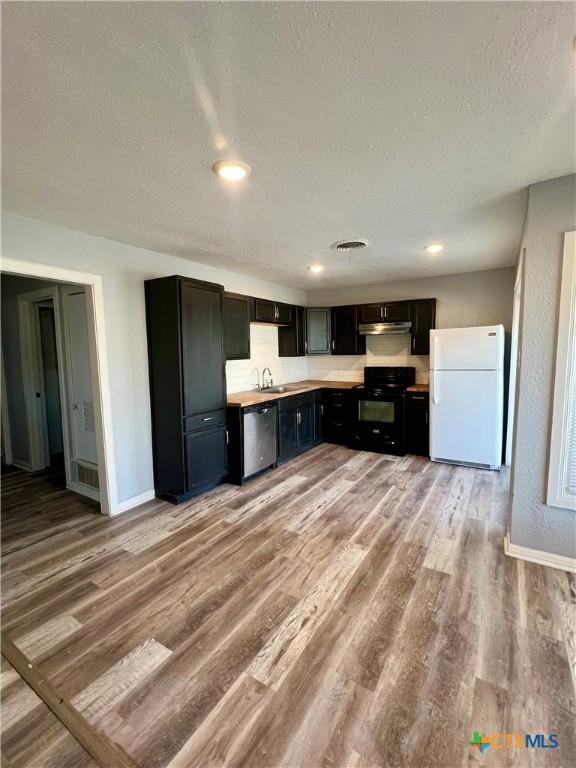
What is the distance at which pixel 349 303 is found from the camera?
5824 millimetres

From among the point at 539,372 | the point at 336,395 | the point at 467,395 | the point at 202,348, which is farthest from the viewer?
the point at 336,395

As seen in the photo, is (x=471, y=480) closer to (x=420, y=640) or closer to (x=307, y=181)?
(x=420, y=640)

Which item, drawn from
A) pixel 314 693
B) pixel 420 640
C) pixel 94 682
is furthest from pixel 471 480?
pixel 94 682

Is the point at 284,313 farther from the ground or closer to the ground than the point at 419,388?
farther from the ground

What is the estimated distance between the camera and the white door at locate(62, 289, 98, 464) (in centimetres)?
348

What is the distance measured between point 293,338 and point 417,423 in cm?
226

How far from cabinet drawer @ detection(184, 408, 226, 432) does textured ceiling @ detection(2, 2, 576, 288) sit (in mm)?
1772

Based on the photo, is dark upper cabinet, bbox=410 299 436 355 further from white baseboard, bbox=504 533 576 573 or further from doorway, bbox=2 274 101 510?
doorway, bbox=2 274 101 510

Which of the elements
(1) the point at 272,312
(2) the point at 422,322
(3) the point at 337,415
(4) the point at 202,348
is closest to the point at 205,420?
(4) the point at 202,348

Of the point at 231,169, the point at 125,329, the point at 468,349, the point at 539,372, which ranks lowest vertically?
the point at 539,372

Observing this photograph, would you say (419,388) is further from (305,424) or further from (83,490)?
(83,490)

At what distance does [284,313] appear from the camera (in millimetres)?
5207

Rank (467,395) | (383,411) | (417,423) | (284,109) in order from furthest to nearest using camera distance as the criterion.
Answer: (383,411), (417,423), (467,395), (284,109)

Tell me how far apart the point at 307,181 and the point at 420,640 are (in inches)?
104
